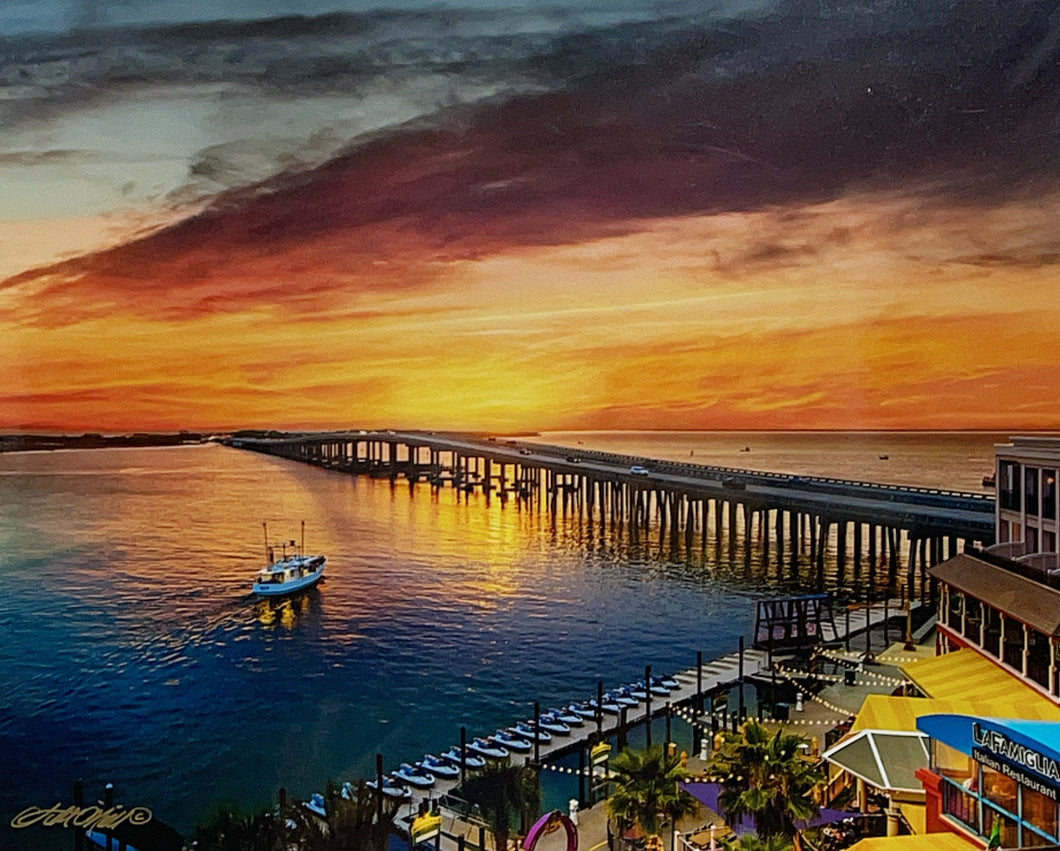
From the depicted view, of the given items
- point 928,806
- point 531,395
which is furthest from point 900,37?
point 928,806

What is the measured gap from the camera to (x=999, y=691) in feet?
16.3

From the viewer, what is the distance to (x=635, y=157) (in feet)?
22.3

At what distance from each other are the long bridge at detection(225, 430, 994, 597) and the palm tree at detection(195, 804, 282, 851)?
303 cm

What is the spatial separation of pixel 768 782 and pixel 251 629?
188 inches

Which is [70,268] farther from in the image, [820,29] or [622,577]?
[622,577]

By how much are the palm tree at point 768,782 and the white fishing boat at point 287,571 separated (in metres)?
3.96

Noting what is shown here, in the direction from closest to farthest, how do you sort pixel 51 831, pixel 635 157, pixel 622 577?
pixel 51 831, pixel 635 157, pixel 622 577

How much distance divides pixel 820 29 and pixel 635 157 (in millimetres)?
1568

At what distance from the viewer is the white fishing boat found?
7.45 m

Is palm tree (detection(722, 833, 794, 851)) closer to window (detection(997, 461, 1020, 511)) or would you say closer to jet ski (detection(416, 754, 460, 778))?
window (detection(997, 461, 1020, 511))

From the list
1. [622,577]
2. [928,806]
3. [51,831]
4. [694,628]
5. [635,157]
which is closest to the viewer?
[928,806]

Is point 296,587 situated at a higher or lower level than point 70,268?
lower

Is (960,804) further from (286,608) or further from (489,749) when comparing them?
(286,608)

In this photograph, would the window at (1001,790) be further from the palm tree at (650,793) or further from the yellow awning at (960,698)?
the palm tree at (650,793)
